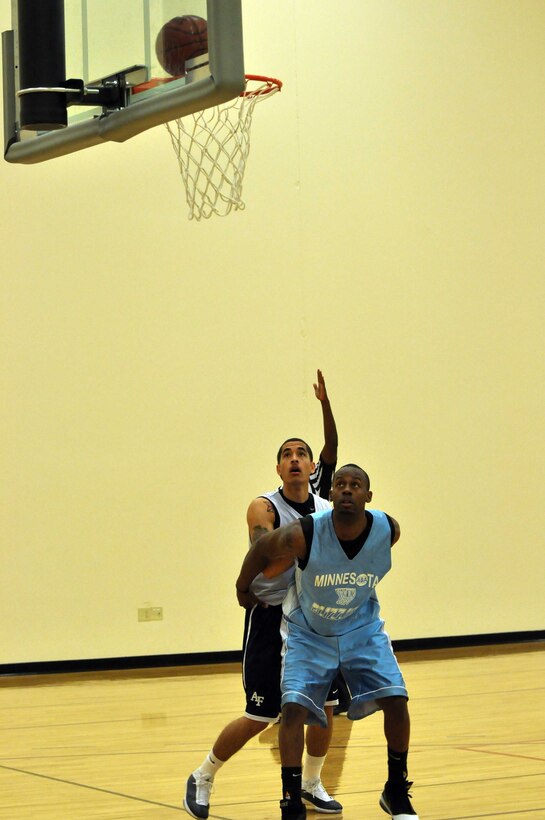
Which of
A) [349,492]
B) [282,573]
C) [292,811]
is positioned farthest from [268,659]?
[349,492]

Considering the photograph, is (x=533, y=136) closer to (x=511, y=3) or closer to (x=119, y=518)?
(x=511, y=3)

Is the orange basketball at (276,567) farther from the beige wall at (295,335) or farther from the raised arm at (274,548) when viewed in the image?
the beige wall at (295,335)

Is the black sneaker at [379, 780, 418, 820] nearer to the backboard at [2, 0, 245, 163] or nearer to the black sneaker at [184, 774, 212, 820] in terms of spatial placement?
the black sneaker at [184, 774, 212, 820]

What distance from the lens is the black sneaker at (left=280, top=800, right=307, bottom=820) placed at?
13.8ft

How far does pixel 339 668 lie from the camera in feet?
14.4

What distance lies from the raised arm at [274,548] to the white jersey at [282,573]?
460mm

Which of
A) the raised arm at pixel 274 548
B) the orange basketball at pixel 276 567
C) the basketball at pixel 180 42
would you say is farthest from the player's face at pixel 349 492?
the basketball at pixel 180 42

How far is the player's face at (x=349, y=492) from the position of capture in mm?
4277

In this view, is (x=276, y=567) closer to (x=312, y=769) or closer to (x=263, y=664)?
(x=263, y=664)

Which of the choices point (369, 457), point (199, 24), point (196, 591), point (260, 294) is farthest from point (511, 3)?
point (199, 24)

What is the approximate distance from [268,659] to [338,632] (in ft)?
1.73

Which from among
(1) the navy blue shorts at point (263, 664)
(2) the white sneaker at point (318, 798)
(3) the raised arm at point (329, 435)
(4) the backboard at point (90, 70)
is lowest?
(2) the white sneaker at point (318, 798)

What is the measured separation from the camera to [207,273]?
352 inches

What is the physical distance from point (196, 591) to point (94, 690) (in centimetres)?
119
